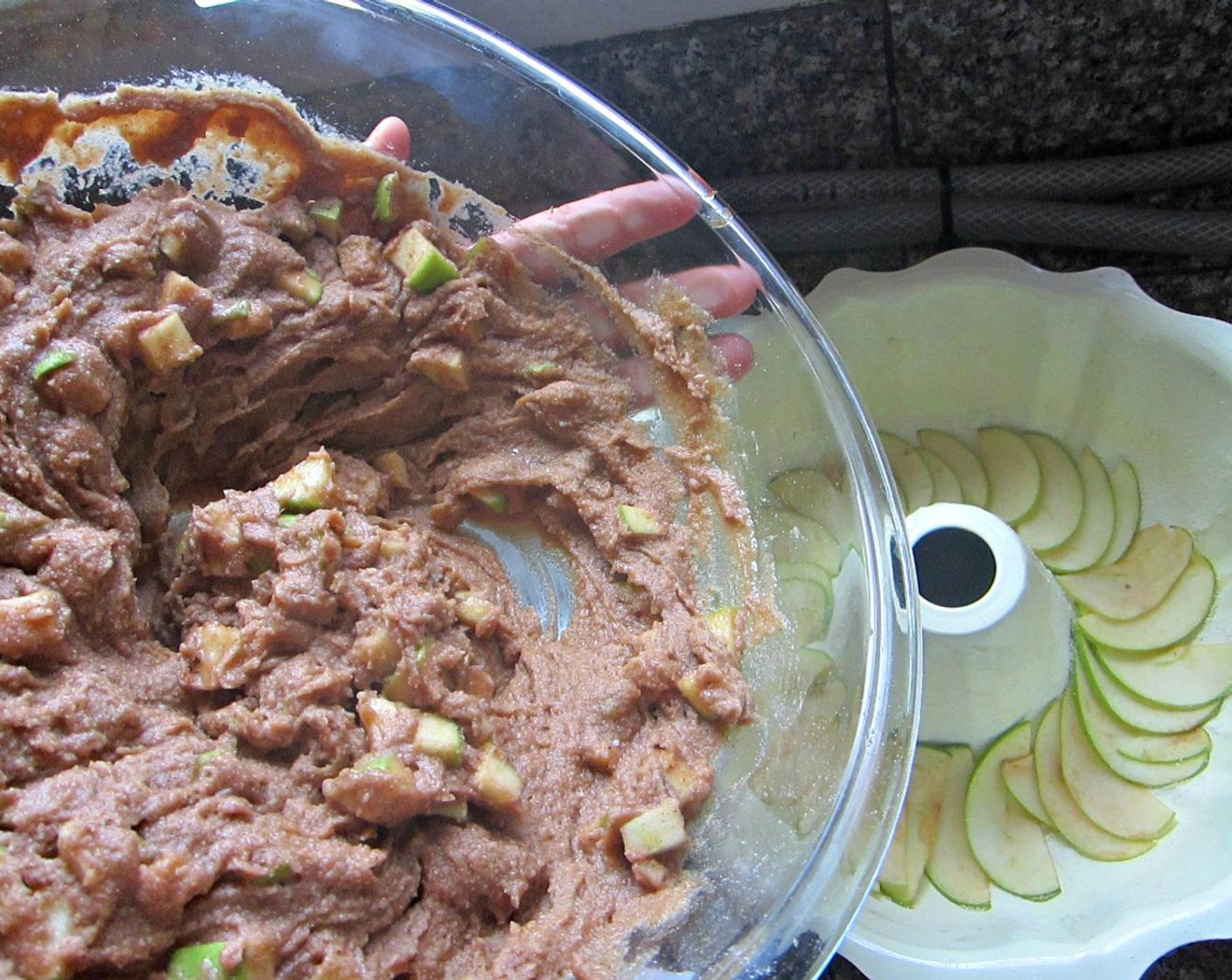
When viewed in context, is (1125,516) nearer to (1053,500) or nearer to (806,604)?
(1053,500)

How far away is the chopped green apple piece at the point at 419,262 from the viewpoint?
4.43ft

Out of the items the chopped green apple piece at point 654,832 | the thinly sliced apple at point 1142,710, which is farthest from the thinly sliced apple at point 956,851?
the chopped green apple piece at point 654,832

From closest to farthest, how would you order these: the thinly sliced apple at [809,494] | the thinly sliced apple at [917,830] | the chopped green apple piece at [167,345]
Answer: the chopped green apple piece at [167,345]
the thinly sliced apple at [809,494]
the thinly sliced apple at [917,830]

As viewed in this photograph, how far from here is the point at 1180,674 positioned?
168 centimetres

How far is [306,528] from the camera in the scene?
1231 millimetres

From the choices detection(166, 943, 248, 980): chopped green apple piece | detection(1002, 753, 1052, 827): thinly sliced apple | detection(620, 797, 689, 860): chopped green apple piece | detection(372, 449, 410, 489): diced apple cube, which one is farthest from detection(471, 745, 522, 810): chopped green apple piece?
detection(1002, 753, 1052, 827): thinly sliced apple

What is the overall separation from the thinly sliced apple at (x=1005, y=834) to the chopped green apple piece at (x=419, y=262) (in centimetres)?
112

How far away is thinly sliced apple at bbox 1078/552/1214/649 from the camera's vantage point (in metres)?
1.69

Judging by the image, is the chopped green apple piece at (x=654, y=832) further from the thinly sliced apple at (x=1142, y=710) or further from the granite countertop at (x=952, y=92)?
the thinly sliced apple at (x=1142, y=710)

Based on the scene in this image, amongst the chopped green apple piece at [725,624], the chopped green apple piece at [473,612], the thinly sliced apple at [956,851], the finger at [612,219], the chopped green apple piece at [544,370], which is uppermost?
the finger at [612,219]

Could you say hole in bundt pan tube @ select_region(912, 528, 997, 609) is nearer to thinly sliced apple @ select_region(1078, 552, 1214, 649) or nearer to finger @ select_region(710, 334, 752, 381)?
thinly sliced apple @ select_region(1078, 552, 1214, 649)

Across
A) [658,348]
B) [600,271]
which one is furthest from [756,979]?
[600,271]

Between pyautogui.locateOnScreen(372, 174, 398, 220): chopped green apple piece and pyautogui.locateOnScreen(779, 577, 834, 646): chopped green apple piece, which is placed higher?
pyautogui.locateOnScreen(372, 174, 398, 220): chopped green apple piece

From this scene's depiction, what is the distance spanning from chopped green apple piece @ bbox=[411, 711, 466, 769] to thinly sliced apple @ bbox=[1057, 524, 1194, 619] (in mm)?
1109
